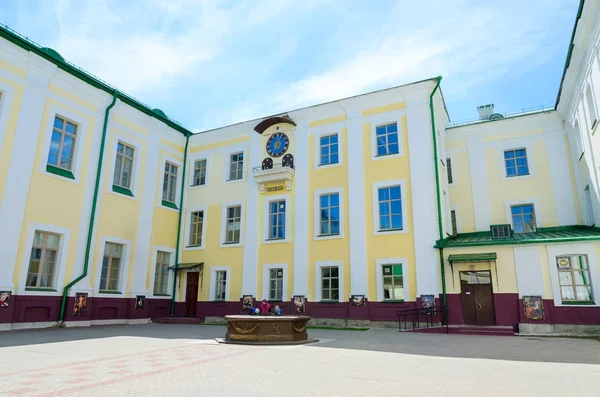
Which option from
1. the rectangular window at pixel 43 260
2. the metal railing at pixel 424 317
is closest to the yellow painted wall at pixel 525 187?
the metal railing at pixel 424 317

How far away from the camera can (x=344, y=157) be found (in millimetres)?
20625

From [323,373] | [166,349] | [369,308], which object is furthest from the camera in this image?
[369,308]

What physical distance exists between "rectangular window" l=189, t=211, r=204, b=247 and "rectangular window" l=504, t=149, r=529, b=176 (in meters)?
16.4

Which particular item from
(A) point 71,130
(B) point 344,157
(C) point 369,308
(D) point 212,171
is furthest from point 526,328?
(A) point 71,130

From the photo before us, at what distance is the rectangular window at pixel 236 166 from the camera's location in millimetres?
23219

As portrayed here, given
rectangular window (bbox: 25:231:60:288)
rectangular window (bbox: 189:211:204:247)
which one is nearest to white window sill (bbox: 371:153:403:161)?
rectangular window (bbox: 189:211:204:247)

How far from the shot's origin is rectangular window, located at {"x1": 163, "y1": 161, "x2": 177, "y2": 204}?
23359 millimetres

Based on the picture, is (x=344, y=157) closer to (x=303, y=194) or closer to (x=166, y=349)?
(x=303, y=194)

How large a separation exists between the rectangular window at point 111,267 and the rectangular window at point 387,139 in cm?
1341

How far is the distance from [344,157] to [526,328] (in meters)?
10.6

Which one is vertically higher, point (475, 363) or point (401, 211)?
point (401, 211)

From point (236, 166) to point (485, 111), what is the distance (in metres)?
14.5

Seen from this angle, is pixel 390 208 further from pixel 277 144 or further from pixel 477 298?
pixel 277 144

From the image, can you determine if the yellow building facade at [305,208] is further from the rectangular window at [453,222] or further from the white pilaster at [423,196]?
the rectangular window at [453,222]
